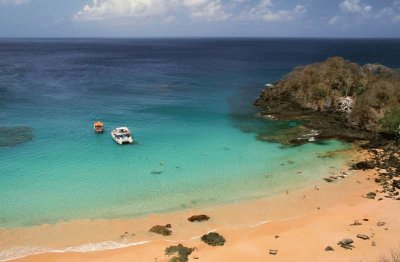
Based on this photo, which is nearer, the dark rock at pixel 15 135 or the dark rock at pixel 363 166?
the dark rock at pixel 363 166

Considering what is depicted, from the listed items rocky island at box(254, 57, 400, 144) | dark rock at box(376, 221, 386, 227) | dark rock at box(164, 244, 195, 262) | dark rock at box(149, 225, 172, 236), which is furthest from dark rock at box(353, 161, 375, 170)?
dark rock at box(164, 244, 195, 262)

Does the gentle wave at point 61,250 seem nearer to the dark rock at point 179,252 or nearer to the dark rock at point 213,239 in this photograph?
the dark rock at point 179,252

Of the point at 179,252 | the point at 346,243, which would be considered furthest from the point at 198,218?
the point at 346,243

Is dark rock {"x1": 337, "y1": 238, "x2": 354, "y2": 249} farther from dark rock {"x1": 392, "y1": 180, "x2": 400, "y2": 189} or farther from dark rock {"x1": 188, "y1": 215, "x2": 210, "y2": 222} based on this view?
dark rock {"x1": 392, "y1": 180, "x2": 400, "y2": 189}

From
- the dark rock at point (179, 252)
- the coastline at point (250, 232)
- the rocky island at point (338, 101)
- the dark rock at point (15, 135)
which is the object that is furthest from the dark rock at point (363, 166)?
the dark rock at point (15, 135)

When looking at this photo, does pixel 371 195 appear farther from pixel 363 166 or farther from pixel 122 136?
Result: pixel 122 136

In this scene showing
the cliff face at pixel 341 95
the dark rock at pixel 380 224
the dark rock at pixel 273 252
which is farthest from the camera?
the cliff face at pixel 341 95

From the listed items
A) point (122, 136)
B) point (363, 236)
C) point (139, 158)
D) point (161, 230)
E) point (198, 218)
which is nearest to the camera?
point (363, 236)
